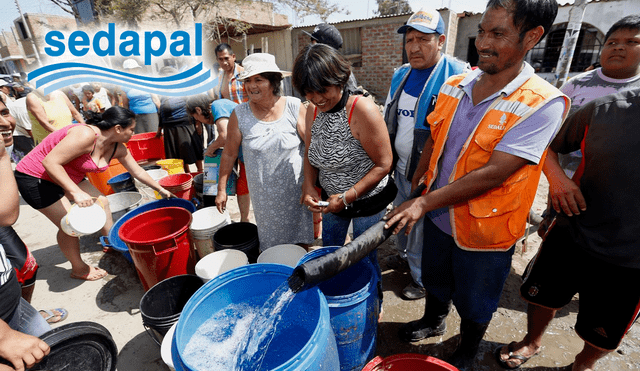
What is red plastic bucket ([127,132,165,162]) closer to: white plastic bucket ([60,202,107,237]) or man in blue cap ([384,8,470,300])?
white plastic bucket ([60,202,107,237])

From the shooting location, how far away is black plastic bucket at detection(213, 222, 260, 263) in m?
2.74

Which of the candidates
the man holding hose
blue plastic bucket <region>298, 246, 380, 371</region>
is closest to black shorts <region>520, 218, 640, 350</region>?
the man holding hose

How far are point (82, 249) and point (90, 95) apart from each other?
4274mm

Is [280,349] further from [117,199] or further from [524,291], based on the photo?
[117,199]

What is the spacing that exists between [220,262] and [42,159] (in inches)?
78.3

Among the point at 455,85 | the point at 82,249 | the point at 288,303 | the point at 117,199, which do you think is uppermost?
the point at 455,85

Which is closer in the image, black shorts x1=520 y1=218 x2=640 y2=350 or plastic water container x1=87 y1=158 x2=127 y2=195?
black shorts x1=520 y1=218 x2=640 y2=350

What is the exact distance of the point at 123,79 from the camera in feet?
19.7

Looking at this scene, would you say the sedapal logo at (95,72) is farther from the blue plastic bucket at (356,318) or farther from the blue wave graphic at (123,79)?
the blue plastic bucket at (356,318)

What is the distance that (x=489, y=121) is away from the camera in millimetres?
1390

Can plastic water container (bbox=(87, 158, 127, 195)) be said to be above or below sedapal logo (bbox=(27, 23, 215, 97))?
below

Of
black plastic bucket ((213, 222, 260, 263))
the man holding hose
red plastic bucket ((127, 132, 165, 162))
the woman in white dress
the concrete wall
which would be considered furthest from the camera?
the concrete wall

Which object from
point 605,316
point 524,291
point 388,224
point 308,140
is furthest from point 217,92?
point 605,316

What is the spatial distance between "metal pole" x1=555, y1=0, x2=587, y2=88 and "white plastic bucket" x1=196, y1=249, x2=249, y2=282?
680 centimetres
